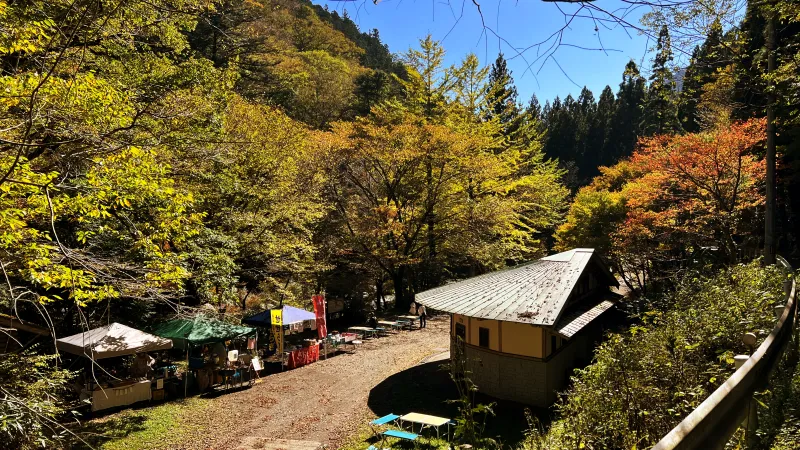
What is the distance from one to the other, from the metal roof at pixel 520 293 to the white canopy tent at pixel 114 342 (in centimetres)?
889

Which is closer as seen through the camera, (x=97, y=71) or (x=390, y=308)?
(x=97, y=71)

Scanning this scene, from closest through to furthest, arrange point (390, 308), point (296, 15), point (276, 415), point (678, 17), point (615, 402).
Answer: point (678, 17)
point (615, 402)
point (276, 415)
point (390, 308)
point (296, 15)

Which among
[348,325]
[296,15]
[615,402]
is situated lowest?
[348,325]

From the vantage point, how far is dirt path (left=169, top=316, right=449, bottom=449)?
1073cm

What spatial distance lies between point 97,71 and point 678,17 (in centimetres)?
1171

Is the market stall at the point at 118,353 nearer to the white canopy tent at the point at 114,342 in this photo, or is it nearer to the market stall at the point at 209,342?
the white canopy tent at the point at 114,342

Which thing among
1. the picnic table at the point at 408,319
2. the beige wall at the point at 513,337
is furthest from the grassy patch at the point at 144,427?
the picnic table at the point at 408,319

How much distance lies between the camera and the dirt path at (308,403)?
1073 centimetres

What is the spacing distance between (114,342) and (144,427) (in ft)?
8.64

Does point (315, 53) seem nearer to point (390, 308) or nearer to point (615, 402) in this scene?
point (390, 308)

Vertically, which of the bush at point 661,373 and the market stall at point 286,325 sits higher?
the bush at point 661,373

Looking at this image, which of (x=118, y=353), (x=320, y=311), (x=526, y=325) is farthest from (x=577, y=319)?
(x=118, y=353)

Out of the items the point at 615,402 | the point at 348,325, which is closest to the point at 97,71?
the point at 615,402

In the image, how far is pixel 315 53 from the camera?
5400cm
